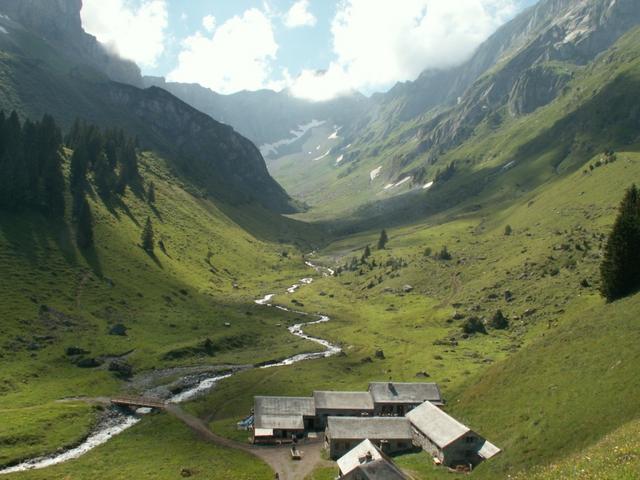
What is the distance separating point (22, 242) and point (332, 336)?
80033 mm

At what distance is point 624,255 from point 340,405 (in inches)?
1725

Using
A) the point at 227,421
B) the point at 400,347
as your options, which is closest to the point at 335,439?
the point at 227,421

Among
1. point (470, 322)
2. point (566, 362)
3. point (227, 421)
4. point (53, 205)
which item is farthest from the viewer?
point (53, 205)

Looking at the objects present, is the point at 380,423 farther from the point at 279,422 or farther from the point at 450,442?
the point at 279,422

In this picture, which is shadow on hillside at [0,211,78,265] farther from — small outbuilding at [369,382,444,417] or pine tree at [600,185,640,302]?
pine tree at [600,185,640,302]

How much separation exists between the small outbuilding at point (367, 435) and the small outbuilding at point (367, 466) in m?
6.68

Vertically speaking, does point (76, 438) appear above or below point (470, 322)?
above

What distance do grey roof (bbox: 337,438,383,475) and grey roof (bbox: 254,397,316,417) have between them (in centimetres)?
1824

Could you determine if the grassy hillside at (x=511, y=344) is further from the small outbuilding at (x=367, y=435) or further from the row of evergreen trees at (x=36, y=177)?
the row of evergreen trees at (x=36, y=177)

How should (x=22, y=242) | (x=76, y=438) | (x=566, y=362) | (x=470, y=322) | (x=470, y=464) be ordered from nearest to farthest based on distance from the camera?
(x=470, y=464) → (x=566, y=362) → (x=76, y=438) → (x=470, y=322) → (x=22, y=242)

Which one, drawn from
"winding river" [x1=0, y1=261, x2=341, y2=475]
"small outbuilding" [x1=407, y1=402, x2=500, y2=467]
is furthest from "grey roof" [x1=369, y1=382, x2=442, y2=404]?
Answer: "winding river" [x1=0, y1=261, x2=341, y2=475]

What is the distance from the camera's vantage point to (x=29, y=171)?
15475 cm

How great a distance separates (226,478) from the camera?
60000 mm

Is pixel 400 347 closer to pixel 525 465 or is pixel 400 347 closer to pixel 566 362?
pixel 566 362
